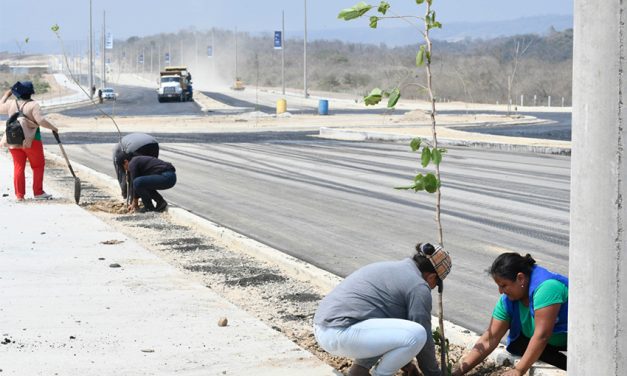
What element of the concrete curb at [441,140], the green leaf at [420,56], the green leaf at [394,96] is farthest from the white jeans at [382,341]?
the concrete curb at [441,140]

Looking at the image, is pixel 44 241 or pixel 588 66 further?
pixel 44 241

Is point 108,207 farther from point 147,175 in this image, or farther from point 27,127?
point 27,127

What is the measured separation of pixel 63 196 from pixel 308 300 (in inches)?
348

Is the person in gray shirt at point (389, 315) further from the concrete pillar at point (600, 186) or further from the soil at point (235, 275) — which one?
the concrete pillar at point (600, 186)

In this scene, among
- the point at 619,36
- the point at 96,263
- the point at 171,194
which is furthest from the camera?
the point at 171,194

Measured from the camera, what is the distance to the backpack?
15.2 meters

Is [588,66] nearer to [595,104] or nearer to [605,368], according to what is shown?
[595,104]

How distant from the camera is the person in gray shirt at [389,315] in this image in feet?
19.3

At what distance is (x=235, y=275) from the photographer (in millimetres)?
10328

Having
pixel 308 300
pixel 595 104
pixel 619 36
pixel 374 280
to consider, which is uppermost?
pixel 619 36

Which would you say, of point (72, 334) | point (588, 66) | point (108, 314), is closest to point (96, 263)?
point (108, 314)

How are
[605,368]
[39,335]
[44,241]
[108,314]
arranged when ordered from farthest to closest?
[44,241], [108,314], [39,335], [605,368]

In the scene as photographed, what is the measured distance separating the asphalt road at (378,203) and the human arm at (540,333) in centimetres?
222

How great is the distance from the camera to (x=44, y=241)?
12.3 m
